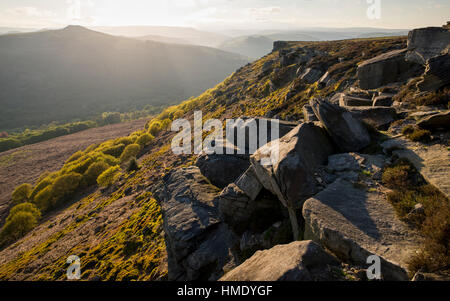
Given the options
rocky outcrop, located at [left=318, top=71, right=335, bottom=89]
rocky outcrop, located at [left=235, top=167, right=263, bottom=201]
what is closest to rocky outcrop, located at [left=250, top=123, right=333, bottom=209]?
rocky outcrop, located at [left=235, top=167, right=263, bottom=201]

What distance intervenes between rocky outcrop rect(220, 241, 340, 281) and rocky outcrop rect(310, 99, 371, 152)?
8529 millimetres

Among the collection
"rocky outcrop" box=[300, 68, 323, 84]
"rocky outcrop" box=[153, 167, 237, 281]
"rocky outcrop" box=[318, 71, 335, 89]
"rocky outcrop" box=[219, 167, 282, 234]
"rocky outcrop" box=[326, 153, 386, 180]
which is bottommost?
"rocky outcrop" box=[153, 167, 237, 281]

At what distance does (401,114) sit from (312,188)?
10688 millimetres

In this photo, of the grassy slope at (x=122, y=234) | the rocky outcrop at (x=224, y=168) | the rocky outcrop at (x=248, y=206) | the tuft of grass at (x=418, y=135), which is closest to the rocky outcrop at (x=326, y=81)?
the grassy slope at (x=122, y=234)

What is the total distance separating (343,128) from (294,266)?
10.4m

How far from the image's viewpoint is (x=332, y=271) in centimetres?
659

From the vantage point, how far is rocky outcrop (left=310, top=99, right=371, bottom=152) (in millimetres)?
12938

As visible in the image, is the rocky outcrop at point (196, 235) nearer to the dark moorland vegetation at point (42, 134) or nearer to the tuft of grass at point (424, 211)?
the tuft of grass at point (424, 211)

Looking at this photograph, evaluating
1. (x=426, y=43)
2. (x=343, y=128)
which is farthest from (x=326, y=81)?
(x=343, y=128)

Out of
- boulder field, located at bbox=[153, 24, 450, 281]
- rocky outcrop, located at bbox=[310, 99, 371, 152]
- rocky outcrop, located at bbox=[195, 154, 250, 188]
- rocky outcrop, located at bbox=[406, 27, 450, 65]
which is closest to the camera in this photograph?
boulder field, located at bbox=[153, 24, 450, 281]

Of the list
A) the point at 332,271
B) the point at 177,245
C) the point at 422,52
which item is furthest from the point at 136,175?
the point at 422,52

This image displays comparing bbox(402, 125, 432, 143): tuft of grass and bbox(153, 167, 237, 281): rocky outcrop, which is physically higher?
bbox(402, 125, 432, 143): tuft of grass

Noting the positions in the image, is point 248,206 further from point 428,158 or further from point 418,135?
point 418,135

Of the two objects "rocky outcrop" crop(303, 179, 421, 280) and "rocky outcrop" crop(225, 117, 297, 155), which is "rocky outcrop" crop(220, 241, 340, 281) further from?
"rocky outcrop" crop(225, 117, 297, 155)
